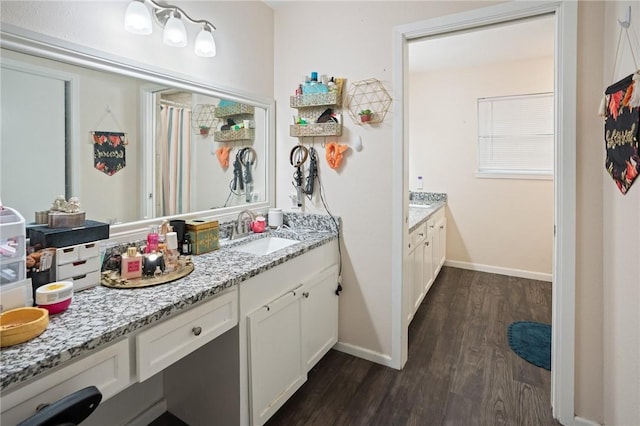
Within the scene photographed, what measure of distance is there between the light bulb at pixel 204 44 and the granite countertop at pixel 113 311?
111cm

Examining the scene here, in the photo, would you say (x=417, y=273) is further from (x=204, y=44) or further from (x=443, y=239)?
(x=204, y=44)

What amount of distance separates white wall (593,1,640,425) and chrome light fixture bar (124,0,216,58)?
1.87 metres

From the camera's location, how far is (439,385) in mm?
2016

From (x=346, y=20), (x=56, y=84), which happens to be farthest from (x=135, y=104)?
(x=346, y=20)

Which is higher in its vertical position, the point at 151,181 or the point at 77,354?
the point at 151,181

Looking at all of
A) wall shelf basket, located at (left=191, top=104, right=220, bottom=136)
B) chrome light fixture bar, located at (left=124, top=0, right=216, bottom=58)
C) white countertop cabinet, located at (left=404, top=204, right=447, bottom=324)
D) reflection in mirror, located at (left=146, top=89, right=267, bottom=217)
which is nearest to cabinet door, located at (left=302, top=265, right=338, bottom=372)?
white countertop cabinet, located at (left=404, top=204, right=447, bottom=324)

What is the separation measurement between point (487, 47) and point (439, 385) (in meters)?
3.16

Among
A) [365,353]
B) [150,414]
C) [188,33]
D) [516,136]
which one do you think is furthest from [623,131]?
[516,136]

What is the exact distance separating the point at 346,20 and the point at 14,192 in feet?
6.51

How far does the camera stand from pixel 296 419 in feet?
5.69

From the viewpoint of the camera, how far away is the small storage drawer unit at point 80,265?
3.90ft

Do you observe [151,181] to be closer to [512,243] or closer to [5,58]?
[5,58]

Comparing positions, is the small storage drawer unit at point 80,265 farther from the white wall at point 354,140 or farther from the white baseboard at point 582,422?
the white baseboard at point 582,422

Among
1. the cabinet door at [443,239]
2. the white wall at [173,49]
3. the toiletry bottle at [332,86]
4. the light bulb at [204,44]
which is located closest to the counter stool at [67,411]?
the white wall at [173,49]
